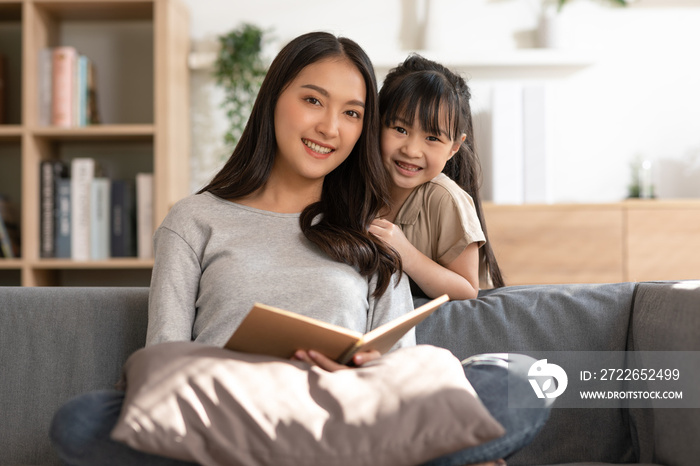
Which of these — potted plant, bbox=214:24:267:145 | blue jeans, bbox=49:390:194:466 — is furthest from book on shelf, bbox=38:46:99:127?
blue jeans, bbox=49:390:194:466

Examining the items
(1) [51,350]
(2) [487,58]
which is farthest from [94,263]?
(2) [487,58]

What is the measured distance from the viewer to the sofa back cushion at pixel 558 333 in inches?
54.3

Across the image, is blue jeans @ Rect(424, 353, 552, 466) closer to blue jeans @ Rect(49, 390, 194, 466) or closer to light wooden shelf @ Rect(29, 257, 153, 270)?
blue jeans @ Rect(49, 390, 194, 466)

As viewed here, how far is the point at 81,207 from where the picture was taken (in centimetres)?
281

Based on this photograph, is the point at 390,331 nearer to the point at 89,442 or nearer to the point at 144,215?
the point at 89,442

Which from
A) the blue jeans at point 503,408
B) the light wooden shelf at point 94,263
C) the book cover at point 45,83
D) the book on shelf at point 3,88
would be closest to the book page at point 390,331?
the blue jeans at point 503,408

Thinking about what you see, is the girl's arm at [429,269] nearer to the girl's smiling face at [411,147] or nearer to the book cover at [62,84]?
the girl's smiling face at [411,147]

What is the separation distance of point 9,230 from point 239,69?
114 cm

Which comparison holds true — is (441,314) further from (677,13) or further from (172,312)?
(677,13)

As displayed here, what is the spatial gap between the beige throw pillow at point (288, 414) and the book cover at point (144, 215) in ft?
6.15

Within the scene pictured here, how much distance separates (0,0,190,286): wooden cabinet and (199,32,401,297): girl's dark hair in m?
1.38

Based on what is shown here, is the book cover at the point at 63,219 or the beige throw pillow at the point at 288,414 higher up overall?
the book cover at the point at 63,219

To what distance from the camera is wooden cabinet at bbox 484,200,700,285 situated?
8.75ft

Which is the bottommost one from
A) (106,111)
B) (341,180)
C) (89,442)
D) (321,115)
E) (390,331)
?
(89,442)
